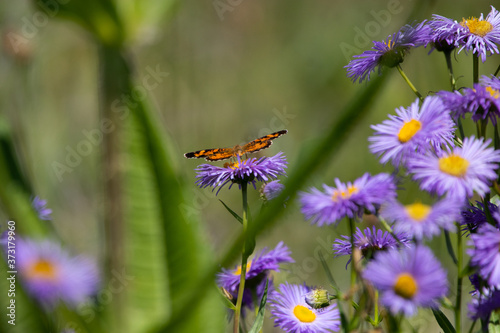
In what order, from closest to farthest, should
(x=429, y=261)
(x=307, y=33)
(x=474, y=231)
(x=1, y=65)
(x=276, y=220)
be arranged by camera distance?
(x=276, y=220)
(x=429, y=261)
(x=474, y=231)
(x=1, y=65)
(x=307, y=33)

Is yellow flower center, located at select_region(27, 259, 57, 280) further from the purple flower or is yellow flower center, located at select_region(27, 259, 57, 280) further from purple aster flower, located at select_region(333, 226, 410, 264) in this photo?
the purple flower

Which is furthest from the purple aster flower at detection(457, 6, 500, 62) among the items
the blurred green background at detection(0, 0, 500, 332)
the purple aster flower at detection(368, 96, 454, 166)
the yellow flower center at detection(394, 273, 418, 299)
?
the blurred green background at detection(0, 0, 500, 332)

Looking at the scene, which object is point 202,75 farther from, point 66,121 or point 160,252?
point 160,252

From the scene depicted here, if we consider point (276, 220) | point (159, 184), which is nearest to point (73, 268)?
point (276, 220)

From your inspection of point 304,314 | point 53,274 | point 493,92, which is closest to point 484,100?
point 493,92

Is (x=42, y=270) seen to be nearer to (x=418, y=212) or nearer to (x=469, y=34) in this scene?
(x=418, y=212)

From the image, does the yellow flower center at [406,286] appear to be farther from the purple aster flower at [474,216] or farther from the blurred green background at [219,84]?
the blurred green background at [219,84]
